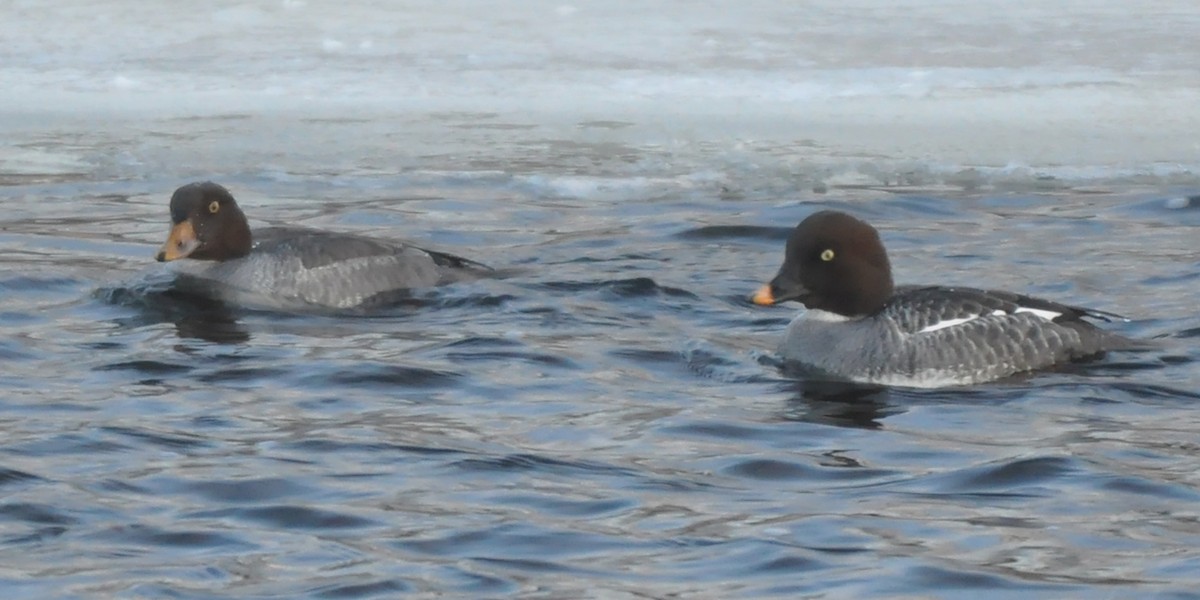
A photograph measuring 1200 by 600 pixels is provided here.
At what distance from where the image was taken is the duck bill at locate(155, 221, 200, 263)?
10297 mm

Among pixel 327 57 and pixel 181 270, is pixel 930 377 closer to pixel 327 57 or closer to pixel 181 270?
pixel 181 270

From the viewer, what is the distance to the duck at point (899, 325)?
8789mm

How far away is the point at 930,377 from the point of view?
8.77m

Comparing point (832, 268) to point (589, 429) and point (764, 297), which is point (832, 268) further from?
point (589, 429)

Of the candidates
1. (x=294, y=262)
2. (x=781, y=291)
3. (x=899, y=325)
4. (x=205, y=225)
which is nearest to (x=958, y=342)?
→ (x=899, y=325)

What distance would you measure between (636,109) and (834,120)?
4.24 feet

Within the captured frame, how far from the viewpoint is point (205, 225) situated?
1052 cm

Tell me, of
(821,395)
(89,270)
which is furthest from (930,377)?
(89,270)

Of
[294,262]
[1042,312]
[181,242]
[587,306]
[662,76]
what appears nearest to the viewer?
[1042,312]

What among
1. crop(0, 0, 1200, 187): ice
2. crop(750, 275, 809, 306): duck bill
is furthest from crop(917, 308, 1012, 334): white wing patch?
crop(0, 0, 1200, 187): ice

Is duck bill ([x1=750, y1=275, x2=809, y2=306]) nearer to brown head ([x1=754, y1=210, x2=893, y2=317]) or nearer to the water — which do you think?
brown head ([x1=754, y1=210, x2=893, y2=317])

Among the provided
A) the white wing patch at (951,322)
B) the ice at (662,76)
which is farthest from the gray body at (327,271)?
the white wing patch at (951,322)

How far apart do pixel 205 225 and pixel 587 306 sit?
2002 mm

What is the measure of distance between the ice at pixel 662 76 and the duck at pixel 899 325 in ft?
10.4
